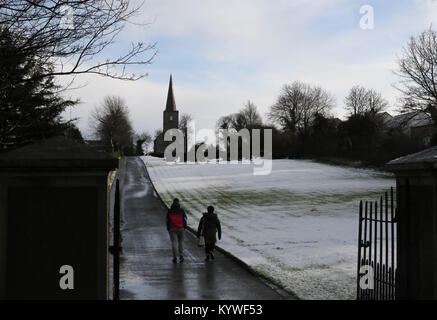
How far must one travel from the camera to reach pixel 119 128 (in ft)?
265

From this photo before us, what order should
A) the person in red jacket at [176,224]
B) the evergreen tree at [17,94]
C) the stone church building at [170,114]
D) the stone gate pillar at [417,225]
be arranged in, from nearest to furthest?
the stone gate pillar at [417,225] → the evergreen tree at [17,94] → the person in red jacket at [176,224] → the stone church building at [170,114]

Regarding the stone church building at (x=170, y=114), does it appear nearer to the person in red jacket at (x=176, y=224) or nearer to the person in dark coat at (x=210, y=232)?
the person in dark coat at (x=210, y=232)

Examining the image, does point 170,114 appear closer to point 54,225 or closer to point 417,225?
point 417,225

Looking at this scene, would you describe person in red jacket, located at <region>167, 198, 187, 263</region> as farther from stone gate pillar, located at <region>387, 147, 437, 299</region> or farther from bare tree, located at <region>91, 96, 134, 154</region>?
bare tree, located at <region>91, 96, 134, 154</region>

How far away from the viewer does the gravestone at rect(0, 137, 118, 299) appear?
209 inches

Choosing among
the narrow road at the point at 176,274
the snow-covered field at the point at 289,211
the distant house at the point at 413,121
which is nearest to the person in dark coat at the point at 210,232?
the narrow road at the point at 176,274

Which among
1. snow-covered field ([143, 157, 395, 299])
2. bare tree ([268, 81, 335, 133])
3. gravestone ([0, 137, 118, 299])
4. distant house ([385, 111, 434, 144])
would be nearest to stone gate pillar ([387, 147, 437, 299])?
snow-covered field ([143, 157, 395, 299])

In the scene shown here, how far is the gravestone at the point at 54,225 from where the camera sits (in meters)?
5.31

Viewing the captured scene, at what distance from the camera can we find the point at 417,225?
6.38m

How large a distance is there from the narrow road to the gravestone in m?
4.13

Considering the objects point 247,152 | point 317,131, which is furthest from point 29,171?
point 247,152

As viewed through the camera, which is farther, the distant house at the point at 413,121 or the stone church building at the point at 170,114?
the stone church building at the point at 170,114

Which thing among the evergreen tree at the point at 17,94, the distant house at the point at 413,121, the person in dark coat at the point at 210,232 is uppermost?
the distant house at the point at 413,121

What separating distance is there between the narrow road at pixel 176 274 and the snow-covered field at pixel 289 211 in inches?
28.9
